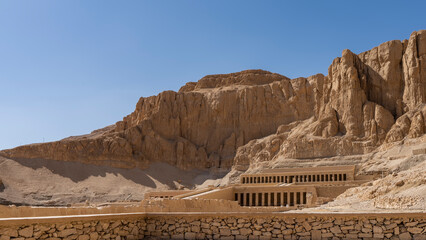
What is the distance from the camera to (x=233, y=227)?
16.1 m

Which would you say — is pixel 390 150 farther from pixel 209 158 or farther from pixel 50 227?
pixel 50 227

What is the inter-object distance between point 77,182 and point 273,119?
44450 mm

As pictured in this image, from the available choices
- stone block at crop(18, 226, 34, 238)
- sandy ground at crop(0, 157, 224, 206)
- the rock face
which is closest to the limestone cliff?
the rock face

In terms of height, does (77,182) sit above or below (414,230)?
below

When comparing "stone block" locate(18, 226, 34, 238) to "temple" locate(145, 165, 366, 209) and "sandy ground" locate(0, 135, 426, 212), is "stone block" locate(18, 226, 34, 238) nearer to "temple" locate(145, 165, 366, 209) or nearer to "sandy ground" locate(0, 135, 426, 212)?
"temple" locate(145, 165, 366, 209)

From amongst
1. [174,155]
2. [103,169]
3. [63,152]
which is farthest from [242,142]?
[63,152]

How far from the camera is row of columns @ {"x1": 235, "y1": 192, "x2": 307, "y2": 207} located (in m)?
51.5

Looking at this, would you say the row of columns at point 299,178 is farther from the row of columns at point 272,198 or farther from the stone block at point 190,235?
→ the stone block at point 190,235

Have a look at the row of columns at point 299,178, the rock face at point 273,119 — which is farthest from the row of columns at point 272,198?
the rock face at point 273,119

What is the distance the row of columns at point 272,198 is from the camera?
51.5m

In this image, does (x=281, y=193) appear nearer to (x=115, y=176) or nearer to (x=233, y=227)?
(x=233, y=227)

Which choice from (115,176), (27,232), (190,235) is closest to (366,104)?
(115,176)

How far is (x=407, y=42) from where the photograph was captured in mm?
82188

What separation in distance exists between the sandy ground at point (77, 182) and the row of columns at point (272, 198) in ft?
97.8
